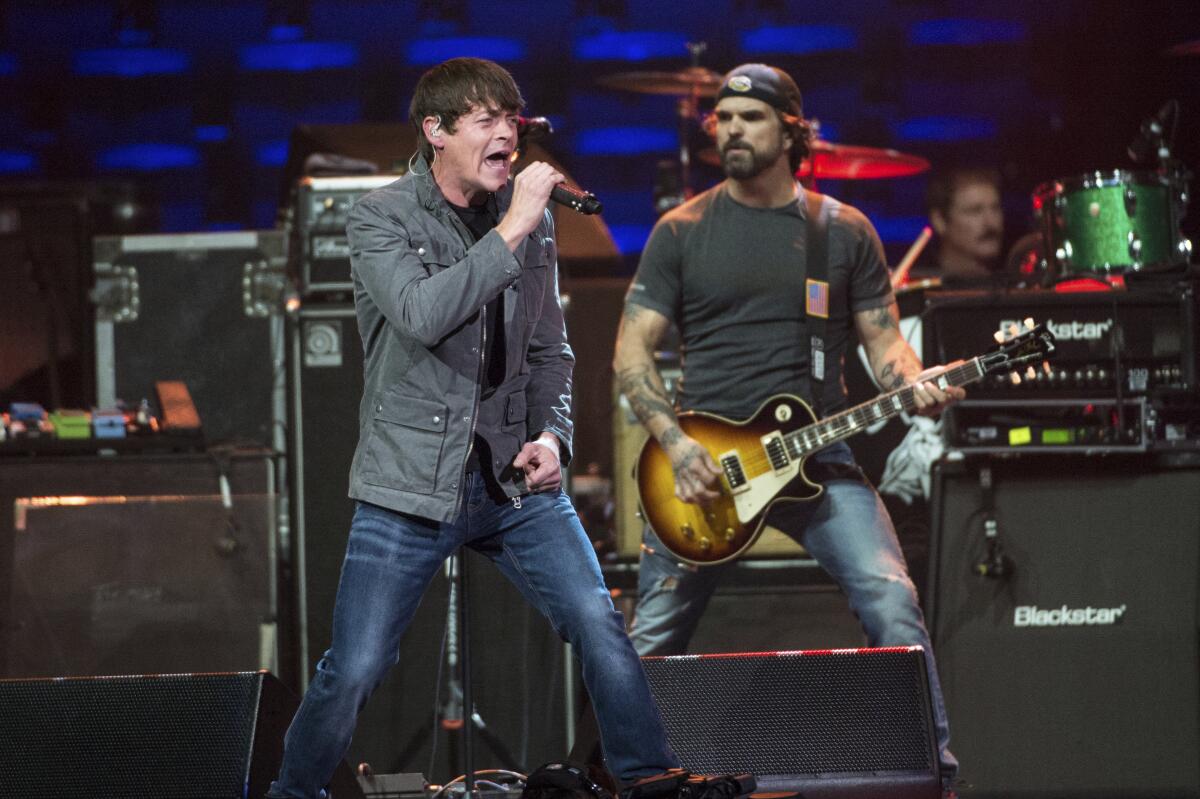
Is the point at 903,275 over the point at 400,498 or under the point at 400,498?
over

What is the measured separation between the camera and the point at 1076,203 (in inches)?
202

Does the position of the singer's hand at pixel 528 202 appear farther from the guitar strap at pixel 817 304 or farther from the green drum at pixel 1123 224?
the green drum at pixel 1123 224

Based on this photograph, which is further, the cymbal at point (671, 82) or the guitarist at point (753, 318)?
the cymbal at point (671, 82)

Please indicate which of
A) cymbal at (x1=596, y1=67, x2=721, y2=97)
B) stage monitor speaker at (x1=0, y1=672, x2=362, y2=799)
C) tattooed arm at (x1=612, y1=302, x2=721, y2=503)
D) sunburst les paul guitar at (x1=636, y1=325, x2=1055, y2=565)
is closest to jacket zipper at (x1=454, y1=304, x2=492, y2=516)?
stage monitor speaker at (x1=0, y1=672, x2=362, y2=799)

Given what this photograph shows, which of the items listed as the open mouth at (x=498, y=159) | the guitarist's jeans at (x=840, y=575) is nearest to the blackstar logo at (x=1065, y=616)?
the guitarist's jeans at (x=840, y=575)

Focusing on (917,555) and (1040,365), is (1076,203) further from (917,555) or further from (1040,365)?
(917,555)

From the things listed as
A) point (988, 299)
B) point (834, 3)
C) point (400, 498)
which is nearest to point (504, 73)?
point (400, 498)

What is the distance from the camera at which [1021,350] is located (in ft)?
14.5

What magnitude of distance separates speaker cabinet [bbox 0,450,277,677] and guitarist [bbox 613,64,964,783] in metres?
1.47

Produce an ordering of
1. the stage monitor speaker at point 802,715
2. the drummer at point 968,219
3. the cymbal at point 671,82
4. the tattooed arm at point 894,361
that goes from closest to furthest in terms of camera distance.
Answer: the stage monitor speaker at point 802,715, the tattooed arm at point 894,361, the cymbal at point 671,82, the drummer at point 968,219

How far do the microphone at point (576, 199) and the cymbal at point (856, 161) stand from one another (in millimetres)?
3260

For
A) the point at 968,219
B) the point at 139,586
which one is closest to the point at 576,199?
the point at 139,586

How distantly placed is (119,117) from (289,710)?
560 cm

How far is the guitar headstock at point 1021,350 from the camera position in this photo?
440 centimetres
